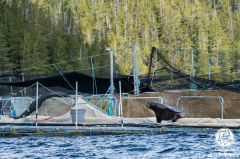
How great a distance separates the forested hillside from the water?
134 ft

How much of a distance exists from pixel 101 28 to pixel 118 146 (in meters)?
114

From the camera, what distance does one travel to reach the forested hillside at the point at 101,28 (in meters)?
63.3

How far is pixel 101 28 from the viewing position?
123 metres

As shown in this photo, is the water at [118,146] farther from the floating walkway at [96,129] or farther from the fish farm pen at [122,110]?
the fish farm pen at [122,110]

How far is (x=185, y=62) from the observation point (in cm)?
9019

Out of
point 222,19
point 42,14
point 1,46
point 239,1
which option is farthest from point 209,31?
point 1,46

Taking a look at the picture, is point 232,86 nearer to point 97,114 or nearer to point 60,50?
point 97,114

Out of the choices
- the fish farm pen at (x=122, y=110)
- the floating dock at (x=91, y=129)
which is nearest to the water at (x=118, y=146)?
the floating dock at (x=91, y=129)

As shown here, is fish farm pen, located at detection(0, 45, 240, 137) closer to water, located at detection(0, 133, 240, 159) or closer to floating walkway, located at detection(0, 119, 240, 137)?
floating walkway, located at detection(0, 119, 240, 137)

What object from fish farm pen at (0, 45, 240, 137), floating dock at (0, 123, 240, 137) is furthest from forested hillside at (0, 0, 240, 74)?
floating dock at (0, 123, 240, 137)

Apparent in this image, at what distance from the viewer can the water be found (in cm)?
973

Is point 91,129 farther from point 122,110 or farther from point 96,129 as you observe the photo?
point 122,110

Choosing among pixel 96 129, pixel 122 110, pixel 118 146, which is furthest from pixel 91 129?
pixel 122 110

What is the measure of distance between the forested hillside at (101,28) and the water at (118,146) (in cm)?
4082
